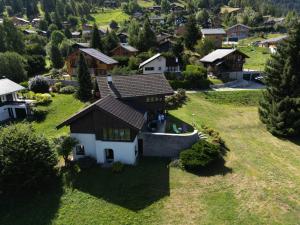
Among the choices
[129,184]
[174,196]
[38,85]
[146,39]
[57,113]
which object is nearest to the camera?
[174,196]

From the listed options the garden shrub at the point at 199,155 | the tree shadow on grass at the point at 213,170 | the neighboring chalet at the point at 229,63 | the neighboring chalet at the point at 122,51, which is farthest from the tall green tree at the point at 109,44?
the tree shadow on grass at the point at 213,170

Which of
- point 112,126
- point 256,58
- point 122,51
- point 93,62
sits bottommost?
point 256,58

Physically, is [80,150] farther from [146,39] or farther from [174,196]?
[146,39]

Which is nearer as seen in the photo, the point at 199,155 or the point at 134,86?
the point at 199,155

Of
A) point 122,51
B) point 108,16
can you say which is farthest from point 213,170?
point 108,16

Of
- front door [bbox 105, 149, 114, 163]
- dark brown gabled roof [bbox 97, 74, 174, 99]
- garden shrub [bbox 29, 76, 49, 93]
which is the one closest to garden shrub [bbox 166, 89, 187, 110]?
dark brown gabled roof [bbox 97, 74, 174, 99]

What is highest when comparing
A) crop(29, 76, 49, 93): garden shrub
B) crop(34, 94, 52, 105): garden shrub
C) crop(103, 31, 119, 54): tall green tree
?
crop(103, 31, 119, 54): tall green tree

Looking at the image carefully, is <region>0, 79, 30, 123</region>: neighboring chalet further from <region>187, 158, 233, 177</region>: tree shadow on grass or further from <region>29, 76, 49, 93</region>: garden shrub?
<region>187, 158, 233, 177</region>: tree shadow on grass
